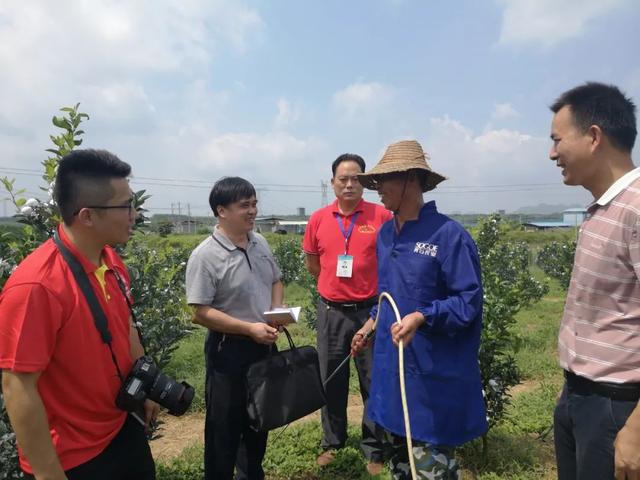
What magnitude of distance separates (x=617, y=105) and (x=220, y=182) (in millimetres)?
1929

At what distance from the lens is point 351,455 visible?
358 cm

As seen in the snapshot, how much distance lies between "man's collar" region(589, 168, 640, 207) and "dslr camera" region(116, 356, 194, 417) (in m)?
1.76

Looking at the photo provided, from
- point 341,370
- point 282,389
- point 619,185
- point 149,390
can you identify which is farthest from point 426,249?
point 341,370

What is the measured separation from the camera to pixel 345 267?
3.54 m

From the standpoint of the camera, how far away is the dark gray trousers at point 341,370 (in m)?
3.50

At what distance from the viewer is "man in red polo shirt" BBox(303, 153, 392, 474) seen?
3521mm

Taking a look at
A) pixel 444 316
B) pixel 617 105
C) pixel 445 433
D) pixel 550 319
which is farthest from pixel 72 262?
pixel 550 319

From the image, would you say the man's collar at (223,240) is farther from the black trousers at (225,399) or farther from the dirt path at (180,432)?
the dirt path at (180,432)

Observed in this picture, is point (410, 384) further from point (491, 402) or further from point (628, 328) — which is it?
point (491, 402)

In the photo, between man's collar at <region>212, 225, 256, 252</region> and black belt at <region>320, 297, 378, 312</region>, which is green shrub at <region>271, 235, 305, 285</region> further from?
man's collar at <region>212, 225, 256, 252</region>

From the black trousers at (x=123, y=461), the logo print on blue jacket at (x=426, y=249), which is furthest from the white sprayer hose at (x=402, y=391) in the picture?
the black trousers at (x=123, y=461)

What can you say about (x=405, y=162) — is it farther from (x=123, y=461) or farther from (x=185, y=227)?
(x=185, y=227)

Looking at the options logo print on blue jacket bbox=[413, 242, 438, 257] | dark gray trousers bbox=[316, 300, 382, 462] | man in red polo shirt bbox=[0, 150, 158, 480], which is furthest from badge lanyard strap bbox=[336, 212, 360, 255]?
man in red polo shirt bbox=[0, 150, 158, 480]

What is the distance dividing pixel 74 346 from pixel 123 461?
0.57 metres
